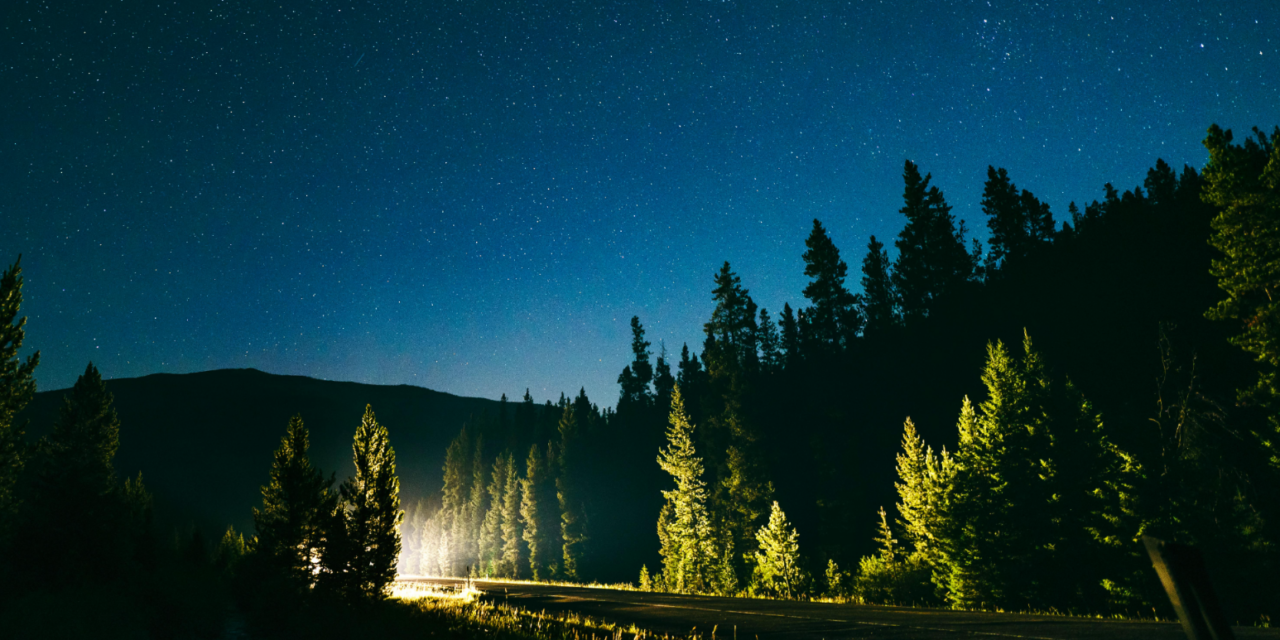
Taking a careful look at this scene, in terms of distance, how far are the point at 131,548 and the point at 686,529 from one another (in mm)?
35369

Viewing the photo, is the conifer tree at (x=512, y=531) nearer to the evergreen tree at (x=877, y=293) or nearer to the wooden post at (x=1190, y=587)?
the evergreen tree at (x=877, y=293)

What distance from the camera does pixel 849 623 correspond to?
17516 mm

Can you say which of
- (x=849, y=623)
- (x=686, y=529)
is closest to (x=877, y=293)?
(x=686, y=529)

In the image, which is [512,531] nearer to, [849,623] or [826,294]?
[826,294]

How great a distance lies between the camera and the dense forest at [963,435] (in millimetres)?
24766

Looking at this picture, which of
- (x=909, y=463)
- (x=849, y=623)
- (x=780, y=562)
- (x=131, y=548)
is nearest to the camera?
(x=849, y=623)

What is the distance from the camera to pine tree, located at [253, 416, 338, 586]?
3111 cm

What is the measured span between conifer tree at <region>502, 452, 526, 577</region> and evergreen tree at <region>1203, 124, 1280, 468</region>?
233 ft

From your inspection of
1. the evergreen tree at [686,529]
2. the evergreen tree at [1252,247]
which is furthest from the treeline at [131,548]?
the evergreen tree at [1252,247]

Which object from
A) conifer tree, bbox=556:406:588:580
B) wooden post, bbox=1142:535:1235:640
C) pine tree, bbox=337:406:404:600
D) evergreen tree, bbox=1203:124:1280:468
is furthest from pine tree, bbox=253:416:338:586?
evergreen tree, bbox=1203:124:1280:468

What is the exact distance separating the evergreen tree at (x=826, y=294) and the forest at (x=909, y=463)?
321mm

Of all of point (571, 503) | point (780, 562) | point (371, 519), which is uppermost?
point (371, 519)

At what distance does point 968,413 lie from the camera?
30484 millimetres

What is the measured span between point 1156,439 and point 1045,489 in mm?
7059
